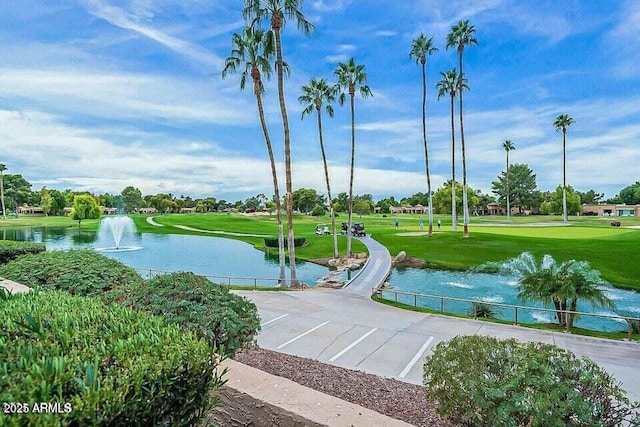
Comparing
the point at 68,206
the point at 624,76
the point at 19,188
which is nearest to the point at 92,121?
the point at 624,76

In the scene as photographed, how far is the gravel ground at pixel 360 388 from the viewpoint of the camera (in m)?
4.45

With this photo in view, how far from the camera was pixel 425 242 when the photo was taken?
34.2 meters

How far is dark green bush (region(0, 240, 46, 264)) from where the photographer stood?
12.3 meters

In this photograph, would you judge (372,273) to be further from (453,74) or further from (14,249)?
(453,74)

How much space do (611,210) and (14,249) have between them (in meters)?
93.6

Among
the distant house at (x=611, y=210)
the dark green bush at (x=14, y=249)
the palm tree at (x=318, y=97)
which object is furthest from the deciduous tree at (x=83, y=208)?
the distant house at (x=611, y=210)

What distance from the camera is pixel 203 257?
34.9 m

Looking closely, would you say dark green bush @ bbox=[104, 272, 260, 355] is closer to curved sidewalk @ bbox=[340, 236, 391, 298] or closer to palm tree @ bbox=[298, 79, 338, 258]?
curved sidewalk @ bbox=[340, 236, 391, 298]

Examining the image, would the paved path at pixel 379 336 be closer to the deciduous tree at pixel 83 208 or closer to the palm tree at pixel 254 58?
the palm tree at pixel 254 58

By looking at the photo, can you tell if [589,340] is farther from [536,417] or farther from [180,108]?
[180,108]

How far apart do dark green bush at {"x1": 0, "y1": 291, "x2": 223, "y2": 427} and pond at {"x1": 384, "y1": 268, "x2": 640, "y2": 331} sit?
53.6 feet

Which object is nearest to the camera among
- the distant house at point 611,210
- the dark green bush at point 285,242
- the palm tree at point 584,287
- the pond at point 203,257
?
the palm tree at point 584,287

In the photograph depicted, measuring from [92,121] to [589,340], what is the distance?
41682mm

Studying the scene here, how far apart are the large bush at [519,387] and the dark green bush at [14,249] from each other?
1435cm
